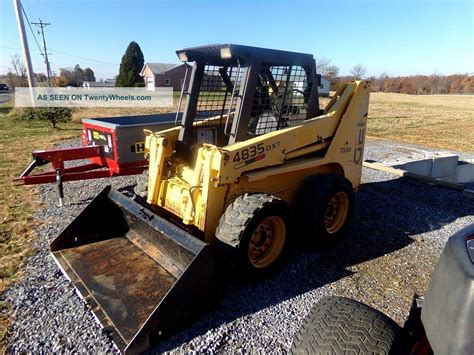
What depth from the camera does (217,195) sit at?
362cm

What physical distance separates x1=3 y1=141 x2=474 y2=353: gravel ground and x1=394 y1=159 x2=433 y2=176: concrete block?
9.99ft

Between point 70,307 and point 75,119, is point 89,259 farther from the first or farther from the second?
point 75,119

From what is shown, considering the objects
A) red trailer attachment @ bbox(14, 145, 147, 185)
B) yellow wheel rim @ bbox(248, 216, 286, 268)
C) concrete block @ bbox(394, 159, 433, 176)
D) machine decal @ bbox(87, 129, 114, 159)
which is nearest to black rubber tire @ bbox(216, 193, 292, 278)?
yellow wheel rim @ bbox(248, 216, 286, 268)

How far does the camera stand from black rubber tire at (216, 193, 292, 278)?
3393 millimetres

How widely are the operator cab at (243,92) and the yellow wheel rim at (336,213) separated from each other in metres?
1.20

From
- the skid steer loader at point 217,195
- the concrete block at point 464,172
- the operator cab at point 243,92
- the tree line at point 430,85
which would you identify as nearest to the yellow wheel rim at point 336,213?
the skid steer loader at point 217,195

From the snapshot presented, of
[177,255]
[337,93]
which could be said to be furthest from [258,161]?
[337,93]

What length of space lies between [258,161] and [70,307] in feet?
7.83

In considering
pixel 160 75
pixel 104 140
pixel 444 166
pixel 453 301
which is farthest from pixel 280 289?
pixel 160 75

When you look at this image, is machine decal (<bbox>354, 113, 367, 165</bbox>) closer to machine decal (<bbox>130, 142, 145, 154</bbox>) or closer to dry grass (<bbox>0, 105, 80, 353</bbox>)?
machine decal (<bbox>130, 142, 145, 154</bbox>)

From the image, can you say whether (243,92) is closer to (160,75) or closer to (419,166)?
(419,166)

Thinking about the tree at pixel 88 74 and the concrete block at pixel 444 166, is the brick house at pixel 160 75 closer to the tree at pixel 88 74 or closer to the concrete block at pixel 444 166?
the tree at pixel 88 74

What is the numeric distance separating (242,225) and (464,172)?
9.33m

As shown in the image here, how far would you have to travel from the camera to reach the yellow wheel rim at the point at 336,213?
4.69 m
